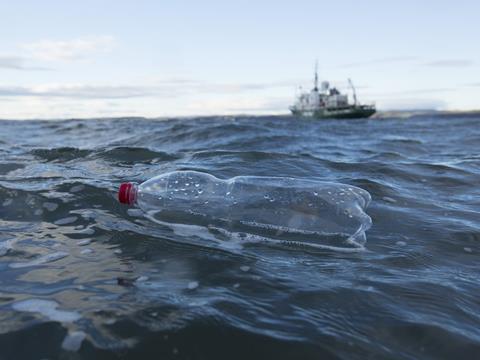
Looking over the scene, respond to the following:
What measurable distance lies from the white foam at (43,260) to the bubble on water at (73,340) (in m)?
1.08

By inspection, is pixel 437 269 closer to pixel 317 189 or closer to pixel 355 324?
pixel 355 324

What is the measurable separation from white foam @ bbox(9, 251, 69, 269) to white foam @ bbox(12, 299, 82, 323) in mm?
606

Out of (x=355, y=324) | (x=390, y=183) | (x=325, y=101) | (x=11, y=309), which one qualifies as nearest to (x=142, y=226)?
(x=11, y=309)

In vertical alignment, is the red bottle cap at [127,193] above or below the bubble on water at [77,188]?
above

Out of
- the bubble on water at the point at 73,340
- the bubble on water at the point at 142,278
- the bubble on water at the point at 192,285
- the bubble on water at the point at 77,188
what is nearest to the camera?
the bubble on water at the point at 73,340

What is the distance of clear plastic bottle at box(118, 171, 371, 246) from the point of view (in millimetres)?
4004

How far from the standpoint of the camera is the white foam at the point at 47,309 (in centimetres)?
220

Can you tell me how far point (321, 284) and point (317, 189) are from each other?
91.0 inches

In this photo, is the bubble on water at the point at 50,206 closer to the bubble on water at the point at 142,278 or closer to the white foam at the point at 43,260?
the white foam at the point at 43,260

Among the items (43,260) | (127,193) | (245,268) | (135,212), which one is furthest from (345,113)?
(43,260)

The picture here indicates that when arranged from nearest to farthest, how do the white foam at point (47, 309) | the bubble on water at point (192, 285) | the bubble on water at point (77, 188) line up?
the white foam at point (47, 309), the bubble on water at point (192, 285), the bubble on water at point (77, 188)

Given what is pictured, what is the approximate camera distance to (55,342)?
78.5 inches

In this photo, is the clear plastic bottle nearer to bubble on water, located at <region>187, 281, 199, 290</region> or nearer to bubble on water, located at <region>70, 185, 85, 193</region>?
bubble on water, located at <region>70, 185, 85, 193</region>

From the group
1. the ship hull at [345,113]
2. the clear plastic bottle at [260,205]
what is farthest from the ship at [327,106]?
the clear plastic bottle at [260,205]
